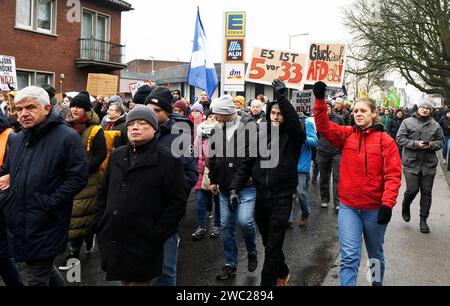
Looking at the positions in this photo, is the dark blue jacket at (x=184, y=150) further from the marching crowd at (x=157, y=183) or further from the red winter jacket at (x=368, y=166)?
the red winter jacket at (x=368, y=166)

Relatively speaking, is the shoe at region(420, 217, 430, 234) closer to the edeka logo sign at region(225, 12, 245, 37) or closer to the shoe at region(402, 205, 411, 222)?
the shoe at region(402, 205, 411, 222)

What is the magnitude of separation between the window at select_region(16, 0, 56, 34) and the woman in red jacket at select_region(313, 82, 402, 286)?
18.6 m

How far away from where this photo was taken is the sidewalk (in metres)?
4.74

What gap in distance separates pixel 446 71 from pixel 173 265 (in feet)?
86.0

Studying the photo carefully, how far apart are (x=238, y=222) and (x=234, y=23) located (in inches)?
272

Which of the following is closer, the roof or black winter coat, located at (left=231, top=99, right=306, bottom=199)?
black winter coat, located at (left=231, top=99, right=306, bottom=199)

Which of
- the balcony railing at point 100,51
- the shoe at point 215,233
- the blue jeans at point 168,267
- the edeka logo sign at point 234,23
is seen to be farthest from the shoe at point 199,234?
the balcony railing at point 100,51

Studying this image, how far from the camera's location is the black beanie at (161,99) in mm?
3977

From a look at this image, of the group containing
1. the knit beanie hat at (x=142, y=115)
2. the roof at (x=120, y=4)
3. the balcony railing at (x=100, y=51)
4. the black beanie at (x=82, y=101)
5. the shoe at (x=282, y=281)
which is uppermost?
the roof at (x=120, y=4)

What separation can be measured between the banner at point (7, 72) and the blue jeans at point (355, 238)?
9.21 m

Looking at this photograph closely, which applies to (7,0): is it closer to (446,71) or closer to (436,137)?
(436,137)

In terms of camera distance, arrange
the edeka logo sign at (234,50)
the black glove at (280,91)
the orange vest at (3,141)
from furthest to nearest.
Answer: the edeka logo sign at (234,50) → the black glove at (280,91) → the orange vest at (3,141)

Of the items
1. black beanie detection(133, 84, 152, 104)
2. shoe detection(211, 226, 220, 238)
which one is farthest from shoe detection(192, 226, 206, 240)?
black beanie detection(133, 84, 152, 104)
